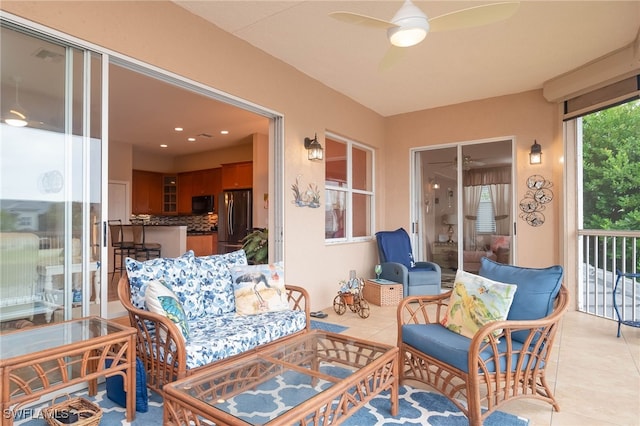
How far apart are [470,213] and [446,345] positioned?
394 centimetres

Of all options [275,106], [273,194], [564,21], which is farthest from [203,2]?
[564,21]

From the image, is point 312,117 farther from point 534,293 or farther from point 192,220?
point 192,220

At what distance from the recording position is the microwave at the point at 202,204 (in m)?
8.53

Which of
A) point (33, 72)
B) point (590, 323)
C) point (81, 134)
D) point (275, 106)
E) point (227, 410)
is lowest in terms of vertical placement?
point (590, 323)

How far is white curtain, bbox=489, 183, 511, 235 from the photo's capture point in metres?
5.18

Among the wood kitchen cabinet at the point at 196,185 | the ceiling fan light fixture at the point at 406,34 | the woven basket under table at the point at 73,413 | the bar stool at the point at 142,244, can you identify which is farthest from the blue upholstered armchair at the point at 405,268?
the wood kitchen cabinet at the point at 196,185

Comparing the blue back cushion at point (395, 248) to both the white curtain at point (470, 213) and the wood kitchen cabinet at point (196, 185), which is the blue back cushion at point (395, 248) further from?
the wood kitchen cabinet at point (196, 185)

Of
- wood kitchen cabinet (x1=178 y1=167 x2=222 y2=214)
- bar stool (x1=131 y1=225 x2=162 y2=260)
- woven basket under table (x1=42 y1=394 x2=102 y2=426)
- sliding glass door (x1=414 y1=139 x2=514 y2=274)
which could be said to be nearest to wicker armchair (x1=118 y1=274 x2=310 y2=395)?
woven basket under table (x1=42 y1=394 x2=102 y2=426)

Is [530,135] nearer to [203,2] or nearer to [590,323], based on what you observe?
[590,323]

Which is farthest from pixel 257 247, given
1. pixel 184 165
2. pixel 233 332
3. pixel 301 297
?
pixel 184 165

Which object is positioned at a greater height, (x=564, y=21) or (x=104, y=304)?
(x=564, y=21)

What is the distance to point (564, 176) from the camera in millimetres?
4547

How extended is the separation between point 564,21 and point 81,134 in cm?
407

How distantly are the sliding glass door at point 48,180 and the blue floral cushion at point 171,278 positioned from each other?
312 millimetres
